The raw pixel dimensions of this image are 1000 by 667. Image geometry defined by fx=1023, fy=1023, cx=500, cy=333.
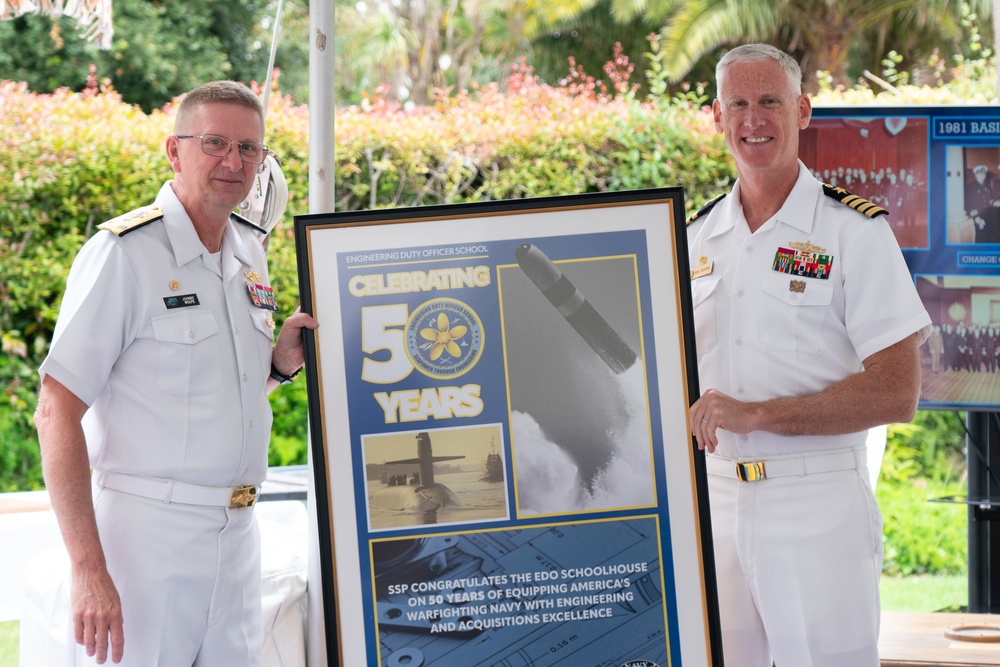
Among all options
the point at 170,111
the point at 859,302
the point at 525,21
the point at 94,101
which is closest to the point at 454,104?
the point at 170,111

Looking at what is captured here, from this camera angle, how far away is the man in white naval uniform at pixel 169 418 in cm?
217

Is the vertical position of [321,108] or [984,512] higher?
[321,108]

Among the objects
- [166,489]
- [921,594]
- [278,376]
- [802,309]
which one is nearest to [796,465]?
[802,309]

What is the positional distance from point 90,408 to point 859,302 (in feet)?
5.94

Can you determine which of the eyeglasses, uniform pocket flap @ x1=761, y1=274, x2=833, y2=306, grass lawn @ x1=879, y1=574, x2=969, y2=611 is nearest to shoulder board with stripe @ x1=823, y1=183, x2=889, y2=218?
uniform pocket flap @ x1=761, y1=274, x2=833, y2=306

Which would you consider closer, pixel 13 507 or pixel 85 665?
pixel 85 665

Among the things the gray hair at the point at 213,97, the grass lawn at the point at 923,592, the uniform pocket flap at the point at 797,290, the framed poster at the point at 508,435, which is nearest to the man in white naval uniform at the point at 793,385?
the uniform pocket flap at the point at 797,290

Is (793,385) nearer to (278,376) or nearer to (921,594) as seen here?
(278,376)

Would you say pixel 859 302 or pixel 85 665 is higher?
pixel 859 302

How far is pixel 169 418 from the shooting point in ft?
7.45

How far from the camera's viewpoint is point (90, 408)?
2.30 m

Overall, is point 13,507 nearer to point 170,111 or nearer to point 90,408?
point 90,408

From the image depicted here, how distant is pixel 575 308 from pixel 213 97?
3.20ft

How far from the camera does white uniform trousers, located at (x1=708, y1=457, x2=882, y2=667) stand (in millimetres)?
2455
